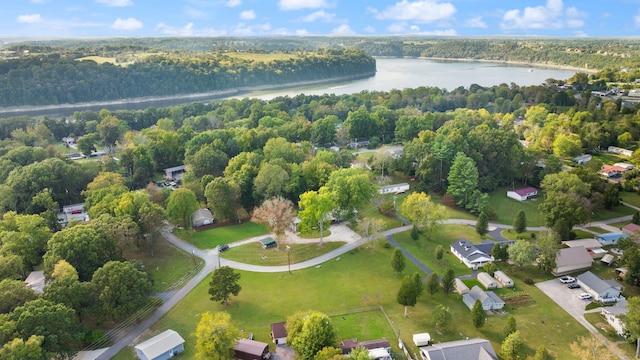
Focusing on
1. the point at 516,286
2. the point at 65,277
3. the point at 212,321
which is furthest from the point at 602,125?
the point at 65,277

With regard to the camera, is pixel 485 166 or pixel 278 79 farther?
pixel 278 79

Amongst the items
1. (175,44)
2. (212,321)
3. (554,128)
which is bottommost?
(212,321)

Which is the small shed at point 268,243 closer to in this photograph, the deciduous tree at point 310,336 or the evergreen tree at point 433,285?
the deciduous tree at point 310,336

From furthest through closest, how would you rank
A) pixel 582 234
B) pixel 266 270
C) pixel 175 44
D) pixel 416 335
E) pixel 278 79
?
pixel 175 44
pixel 278 79
pixel 582 234
pixel 266 270
pixel 416 335

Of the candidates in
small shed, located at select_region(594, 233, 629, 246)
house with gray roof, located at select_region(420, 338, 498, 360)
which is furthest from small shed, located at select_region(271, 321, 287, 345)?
small shed, located at select_region(594, 233, 629, 246)

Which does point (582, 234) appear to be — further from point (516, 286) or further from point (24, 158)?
point (24, 158)

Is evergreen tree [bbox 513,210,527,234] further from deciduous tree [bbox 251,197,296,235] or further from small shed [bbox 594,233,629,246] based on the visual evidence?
deciduous tree [bbox 251,197,296,235]
